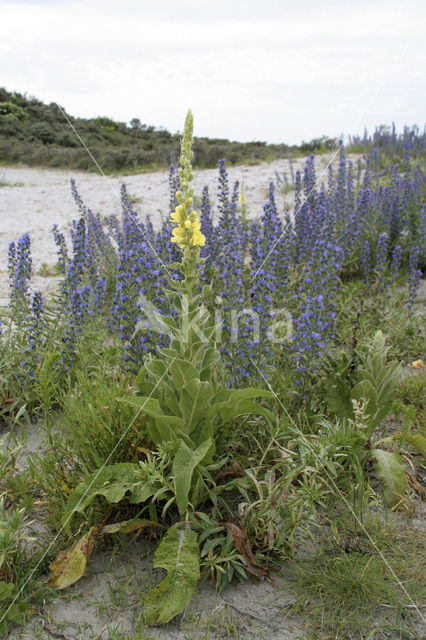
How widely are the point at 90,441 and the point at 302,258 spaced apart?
3.69 m

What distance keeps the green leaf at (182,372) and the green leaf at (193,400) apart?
0.04m

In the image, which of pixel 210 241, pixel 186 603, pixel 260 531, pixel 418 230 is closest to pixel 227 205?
pixel 210 241

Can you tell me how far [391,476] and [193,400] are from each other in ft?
3.84

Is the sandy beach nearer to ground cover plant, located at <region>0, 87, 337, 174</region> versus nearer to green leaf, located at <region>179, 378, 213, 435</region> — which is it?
ground cover plant, located at <region>0, 87, 337, 174</region>

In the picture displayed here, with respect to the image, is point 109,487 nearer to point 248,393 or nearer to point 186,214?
point 248,393

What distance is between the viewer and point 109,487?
91.4 inches

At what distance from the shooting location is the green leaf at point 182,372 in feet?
7.27

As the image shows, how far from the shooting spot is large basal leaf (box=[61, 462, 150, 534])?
7.42ft

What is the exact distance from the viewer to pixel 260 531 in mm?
2309

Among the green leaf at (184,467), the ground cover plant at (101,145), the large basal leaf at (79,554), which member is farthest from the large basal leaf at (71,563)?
the ground cover plant at (101,145)

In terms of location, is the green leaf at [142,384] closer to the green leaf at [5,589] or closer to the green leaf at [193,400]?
the green leaf at [193,400]

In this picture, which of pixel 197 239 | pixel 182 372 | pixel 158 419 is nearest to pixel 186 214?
pixel 197 239

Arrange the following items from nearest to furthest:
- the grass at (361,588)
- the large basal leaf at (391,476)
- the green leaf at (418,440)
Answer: the grass at (361,588)
the large basal leaf at (391,476)
the green leaf at (418,440)

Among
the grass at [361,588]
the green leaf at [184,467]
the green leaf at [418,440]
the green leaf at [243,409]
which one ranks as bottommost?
the grass at [361,588]
